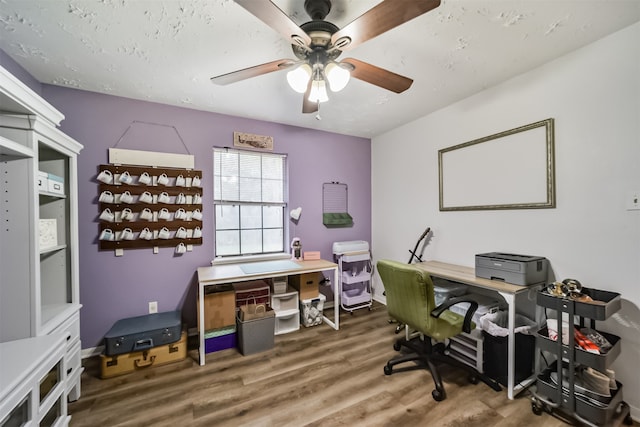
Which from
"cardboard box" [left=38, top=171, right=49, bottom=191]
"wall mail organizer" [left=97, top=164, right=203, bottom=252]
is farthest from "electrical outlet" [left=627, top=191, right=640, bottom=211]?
"cardboard box" [left=38, top=171, right=49, bottom=191]

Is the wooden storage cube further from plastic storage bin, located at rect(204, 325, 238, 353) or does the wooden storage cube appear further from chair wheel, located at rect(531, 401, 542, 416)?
chair wheel, located at rect(531, 401, 542, 416)

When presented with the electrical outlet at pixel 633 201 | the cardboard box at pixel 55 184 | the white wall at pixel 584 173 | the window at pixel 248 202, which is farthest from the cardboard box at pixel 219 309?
the electrical outlet at pixel 633 201

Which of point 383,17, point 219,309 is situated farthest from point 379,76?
point 219,309

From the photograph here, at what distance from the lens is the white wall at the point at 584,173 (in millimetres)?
1607

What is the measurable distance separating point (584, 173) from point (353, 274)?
7.97 ft

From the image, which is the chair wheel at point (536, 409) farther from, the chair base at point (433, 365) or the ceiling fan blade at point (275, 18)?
the ceiling fan blade at point (275, 18)

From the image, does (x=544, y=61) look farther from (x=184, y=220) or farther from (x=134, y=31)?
(x=184, y=220)

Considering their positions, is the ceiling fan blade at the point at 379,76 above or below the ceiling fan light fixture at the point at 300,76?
above

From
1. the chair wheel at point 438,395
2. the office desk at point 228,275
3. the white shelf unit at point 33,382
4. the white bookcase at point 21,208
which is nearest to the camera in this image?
the white shelf unit at point 33,382

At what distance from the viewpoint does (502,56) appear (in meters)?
1.87

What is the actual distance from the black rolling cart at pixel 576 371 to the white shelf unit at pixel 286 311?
6.66 feet

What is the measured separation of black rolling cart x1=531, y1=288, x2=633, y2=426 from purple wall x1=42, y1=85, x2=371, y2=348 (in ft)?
8.14

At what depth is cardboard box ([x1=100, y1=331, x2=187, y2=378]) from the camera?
2006 millimetres

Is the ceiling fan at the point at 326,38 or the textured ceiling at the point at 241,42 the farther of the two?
the textured ceiling at the point at 241,42
